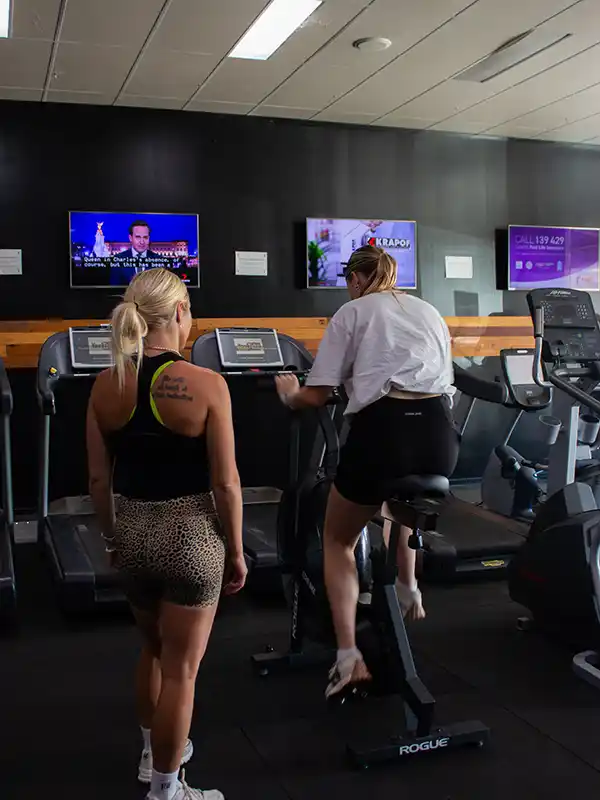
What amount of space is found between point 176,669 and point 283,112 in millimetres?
5030

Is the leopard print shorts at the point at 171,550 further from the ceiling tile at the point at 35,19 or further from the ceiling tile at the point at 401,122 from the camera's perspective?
the ceiling tile at the point at 401,122

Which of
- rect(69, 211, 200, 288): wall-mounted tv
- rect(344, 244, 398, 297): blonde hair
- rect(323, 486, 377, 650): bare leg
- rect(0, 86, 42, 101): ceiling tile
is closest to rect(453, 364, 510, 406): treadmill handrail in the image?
rect(344, 244, 398, 297): blonde hair

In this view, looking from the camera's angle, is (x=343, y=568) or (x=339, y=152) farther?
(x=339, y=152)

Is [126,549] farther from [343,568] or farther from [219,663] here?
[219,663]

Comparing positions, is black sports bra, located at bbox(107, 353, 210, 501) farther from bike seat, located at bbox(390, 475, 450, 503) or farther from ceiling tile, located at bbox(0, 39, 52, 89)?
ceiling tile, located at bbox(0, 39, 52, 89)

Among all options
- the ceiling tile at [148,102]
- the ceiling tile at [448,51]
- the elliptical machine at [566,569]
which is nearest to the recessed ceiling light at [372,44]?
the ceiling tile at [448,51]

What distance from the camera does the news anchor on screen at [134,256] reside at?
239 inches

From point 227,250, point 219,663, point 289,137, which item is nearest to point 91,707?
point 219,663

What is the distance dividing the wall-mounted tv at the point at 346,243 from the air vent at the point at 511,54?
59.0 inches

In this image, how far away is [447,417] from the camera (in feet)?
9.22

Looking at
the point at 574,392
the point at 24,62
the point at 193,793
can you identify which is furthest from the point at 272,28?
the point at 193,793

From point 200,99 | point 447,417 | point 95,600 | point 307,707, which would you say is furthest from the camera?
point 200,99

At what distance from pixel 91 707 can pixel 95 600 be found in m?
1.00

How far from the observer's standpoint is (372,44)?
4770mm
